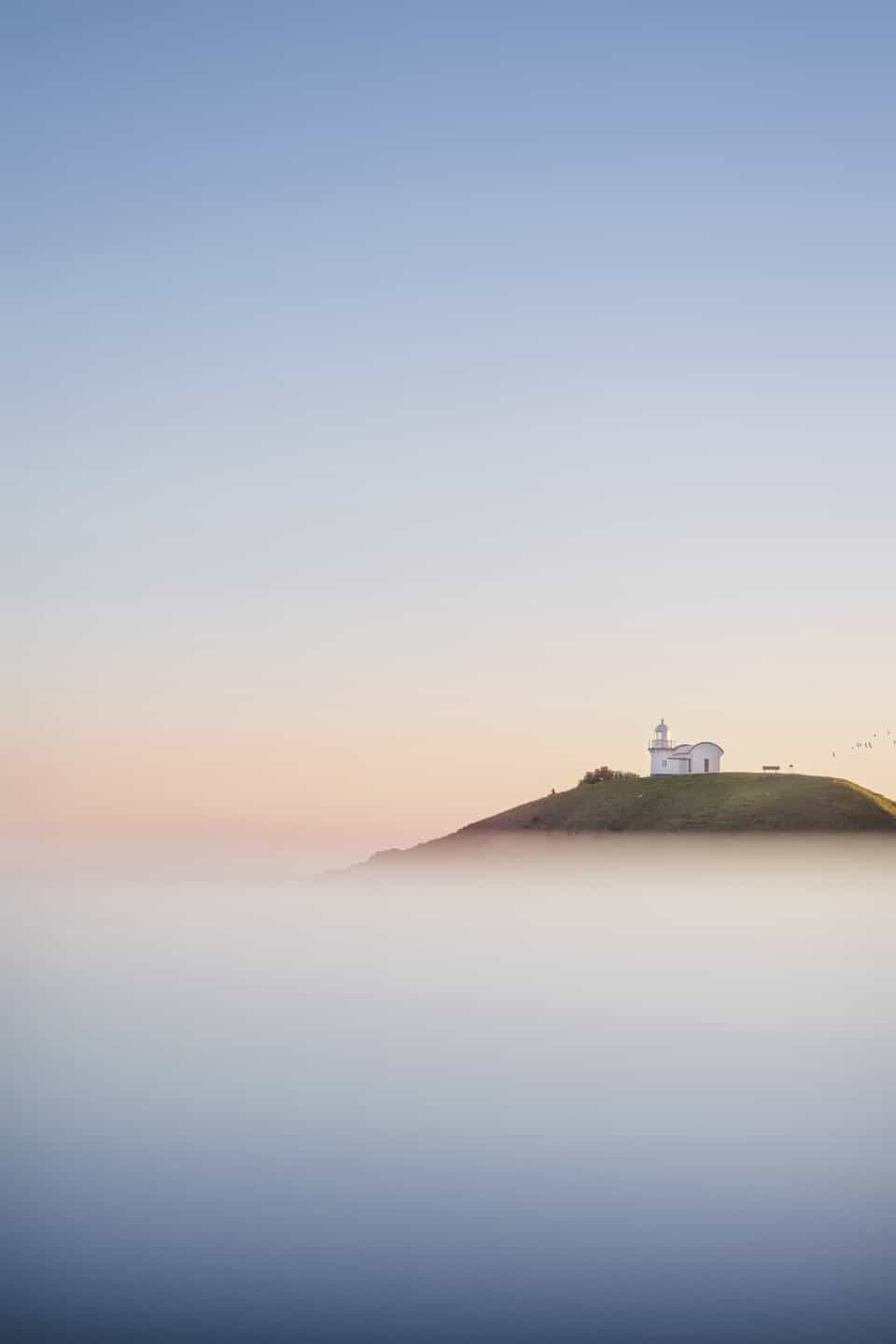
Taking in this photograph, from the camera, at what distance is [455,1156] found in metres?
27.9

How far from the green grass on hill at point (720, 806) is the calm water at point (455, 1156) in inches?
1982

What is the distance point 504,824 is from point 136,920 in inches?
2052

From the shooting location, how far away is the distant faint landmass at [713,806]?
11744 centimetres

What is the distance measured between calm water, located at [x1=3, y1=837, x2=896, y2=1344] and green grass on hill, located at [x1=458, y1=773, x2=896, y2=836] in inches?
1982

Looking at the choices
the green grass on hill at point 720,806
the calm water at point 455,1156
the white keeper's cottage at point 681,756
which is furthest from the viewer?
the white keeper's cottage at point 681,756

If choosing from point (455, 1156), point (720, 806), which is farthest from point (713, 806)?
point (455, 1156)

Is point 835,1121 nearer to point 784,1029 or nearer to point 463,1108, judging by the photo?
point 463,1108

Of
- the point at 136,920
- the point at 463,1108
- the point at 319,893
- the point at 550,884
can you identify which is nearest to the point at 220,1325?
the point at 463,1108

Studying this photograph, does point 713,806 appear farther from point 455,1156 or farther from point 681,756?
point 455,1156

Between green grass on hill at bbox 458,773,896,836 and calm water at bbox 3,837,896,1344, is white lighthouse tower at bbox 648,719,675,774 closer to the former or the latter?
green grass on hill at bbox 458,773,896,836

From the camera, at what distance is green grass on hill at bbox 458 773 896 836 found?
117438mm

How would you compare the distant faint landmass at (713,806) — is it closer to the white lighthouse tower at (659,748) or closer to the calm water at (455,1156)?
the white lighthouse tower at (659,748)

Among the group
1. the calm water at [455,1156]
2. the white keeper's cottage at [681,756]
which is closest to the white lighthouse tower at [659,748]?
the white keeper's cottage at [681,756]

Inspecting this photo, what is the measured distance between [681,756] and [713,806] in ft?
43.8
